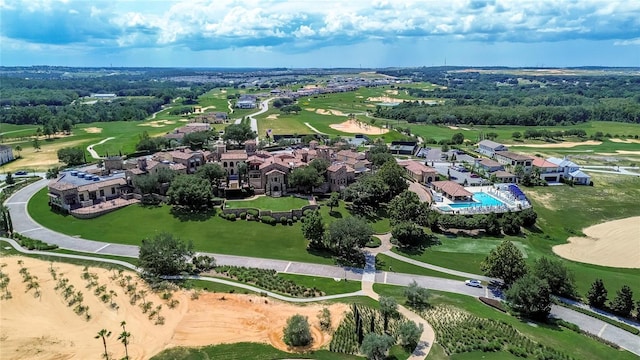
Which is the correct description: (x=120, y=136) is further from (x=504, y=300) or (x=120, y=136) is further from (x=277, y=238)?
(x=504, y=300)

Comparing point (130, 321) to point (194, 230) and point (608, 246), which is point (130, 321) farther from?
point (608, 246)

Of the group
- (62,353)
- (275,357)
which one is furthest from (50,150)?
(275,357)

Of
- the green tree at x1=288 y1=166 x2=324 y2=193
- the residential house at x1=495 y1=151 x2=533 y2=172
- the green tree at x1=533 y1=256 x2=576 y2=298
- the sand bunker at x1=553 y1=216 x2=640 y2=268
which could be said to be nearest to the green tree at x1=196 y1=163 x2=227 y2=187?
the green tree at x1=288 y1=166 x2=324 y2=193

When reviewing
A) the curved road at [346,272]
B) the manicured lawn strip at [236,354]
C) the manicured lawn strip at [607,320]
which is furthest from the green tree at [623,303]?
the manicured lawn strip at [236,354]

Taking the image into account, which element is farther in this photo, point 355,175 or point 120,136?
point 120,136

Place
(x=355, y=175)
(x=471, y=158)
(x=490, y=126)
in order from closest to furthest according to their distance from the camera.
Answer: (x=355, y=175), (x=471, y=158), (x=490, y=126)

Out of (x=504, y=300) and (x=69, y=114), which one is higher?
(x=69, y=114)
